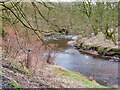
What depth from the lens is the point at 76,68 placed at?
1274 centimetres

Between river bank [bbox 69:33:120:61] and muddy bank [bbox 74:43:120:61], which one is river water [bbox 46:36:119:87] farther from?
river bank [bbox 69:33:120:61]

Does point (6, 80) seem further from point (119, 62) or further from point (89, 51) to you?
point (89, 51)

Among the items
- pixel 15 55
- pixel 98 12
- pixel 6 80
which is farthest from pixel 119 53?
pixel 6 80

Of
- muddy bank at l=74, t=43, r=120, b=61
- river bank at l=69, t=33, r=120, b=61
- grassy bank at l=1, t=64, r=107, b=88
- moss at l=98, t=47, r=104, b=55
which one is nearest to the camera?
grassy bank at l=1, t=64, r=107, b=88

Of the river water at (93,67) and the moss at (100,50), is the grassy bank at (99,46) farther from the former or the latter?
the river water at (93,67)

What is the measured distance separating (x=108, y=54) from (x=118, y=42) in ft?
9.99

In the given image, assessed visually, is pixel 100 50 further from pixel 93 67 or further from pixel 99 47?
pixel 93 67

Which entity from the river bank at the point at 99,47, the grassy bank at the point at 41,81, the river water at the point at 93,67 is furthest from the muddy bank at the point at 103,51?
the grassy bank at the point at 41,81

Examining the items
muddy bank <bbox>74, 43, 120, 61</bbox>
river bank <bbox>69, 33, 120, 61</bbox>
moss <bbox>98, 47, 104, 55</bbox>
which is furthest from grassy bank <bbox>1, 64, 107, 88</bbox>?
moss <bbox>98, 47, 104, 55</bbox>

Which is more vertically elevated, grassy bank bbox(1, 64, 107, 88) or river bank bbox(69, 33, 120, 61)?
river bank bbox(69, 33, 120, 61)

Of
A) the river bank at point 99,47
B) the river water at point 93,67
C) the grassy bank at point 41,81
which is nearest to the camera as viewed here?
the grassy bank at point 41,81

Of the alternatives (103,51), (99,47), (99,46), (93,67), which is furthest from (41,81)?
(99,46)

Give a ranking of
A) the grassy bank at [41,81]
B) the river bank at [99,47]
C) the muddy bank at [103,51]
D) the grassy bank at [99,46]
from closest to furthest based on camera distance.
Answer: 1. the grassy bank at [41,81]
2. the muddy bank at [103,51]
3. the river bank at [99,47]
4. the grassy bank at [99,46]

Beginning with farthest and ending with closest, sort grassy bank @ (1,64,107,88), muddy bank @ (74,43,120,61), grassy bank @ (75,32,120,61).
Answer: grassy bank @ (75,32,120,61), muddy bank @ (74,43,120,61), grassy bank @ (1,64,107,88)
